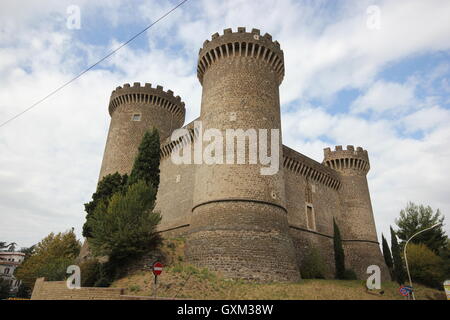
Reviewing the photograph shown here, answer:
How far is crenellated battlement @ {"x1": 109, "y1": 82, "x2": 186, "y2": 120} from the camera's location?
29.6 meters

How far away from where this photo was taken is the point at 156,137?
2033 centimetres

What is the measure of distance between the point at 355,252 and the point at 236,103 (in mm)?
17529

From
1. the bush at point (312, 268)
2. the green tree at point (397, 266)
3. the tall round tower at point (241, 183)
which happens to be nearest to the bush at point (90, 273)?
the tall round tower at point (241, 183)

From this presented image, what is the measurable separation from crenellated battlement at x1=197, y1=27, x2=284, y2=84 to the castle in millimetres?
63

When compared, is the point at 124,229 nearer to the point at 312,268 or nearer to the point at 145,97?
the point at 312,268

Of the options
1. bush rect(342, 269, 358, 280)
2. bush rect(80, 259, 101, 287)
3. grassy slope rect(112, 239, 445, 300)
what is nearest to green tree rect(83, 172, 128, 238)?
bush rect(80, 259, 101, 287)

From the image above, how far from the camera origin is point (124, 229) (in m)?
14.5

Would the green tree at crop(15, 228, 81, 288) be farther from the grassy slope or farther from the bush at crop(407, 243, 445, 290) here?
the bush at crop(407, 243, 445, 290)

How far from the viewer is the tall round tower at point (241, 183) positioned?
47.2ft

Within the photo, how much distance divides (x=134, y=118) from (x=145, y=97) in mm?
2295

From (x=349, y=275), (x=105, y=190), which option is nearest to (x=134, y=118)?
(x=105, y=190)
